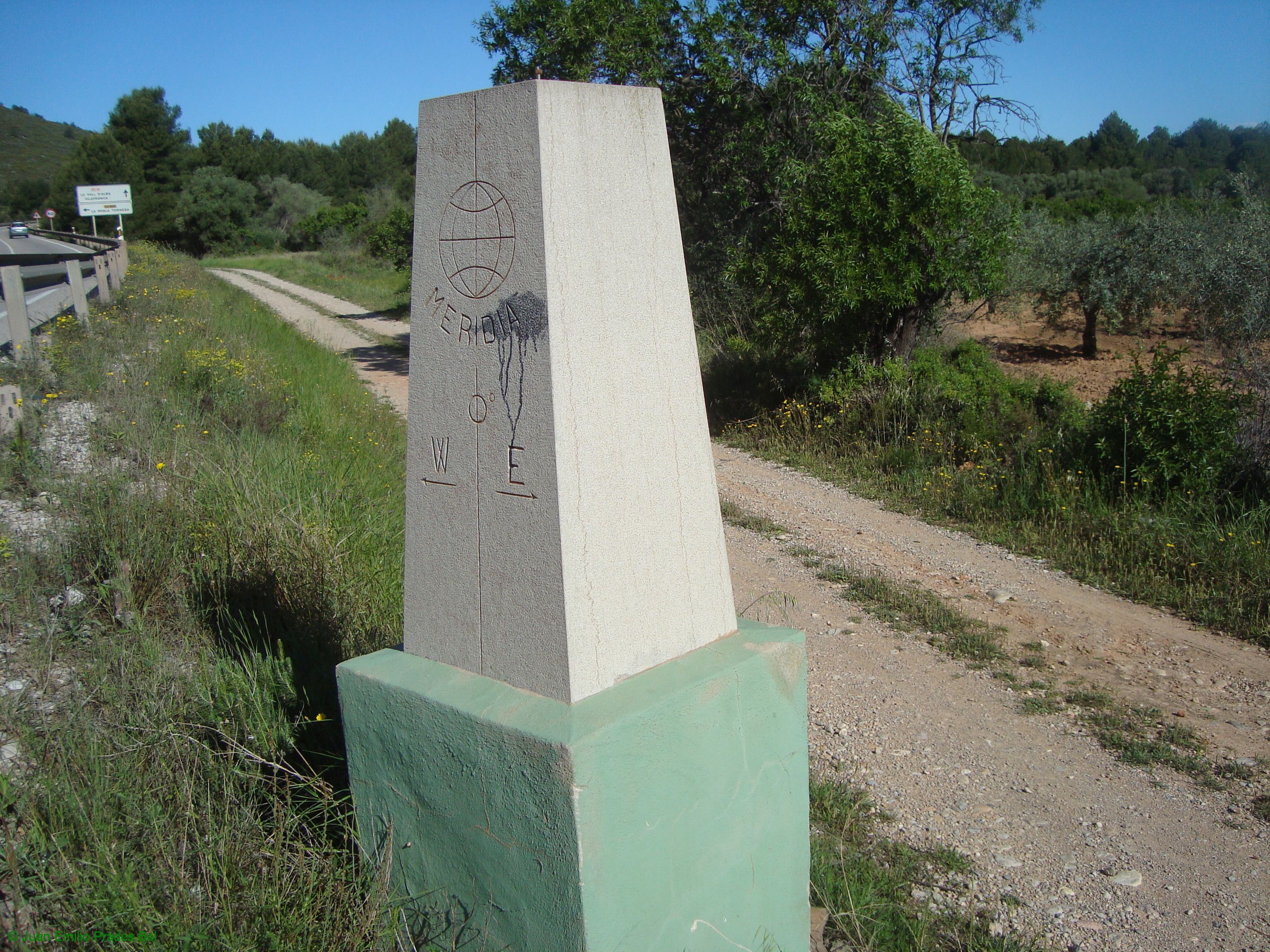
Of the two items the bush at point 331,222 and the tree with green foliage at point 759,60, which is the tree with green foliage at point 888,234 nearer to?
the tree with green foliage at point 759,60

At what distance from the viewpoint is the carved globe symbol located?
2.07m

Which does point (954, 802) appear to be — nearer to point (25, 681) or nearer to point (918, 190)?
point (25, 681)

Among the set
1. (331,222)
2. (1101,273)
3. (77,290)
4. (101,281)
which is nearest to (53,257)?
(101,281)

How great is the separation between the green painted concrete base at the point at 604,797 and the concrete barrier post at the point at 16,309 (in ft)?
23.7

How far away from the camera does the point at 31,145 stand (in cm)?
9425

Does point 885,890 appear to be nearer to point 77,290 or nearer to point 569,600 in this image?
point 569,600

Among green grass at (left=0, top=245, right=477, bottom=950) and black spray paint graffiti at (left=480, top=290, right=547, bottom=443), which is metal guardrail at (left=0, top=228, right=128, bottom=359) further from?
black spray paint graffiti at (left=480, top=290, right=547, bottom=443)

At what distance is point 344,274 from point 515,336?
34.8m

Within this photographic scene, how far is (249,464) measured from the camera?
5.00m

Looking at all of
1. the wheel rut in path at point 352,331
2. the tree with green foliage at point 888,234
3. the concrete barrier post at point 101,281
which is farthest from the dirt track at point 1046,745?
the concrete barrier post at point 101,281

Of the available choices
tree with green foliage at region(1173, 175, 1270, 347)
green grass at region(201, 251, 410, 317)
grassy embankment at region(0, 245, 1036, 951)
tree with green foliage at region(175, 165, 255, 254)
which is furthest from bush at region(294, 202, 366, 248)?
grassy embankment at region(0, 245, 1036, 951)

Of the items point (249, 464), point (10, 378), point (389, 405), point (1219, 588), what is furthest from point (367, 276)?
point (1219, 588)

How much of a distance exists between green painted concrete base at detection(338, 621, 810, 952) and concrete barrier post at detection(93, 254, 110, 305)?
12.9 m

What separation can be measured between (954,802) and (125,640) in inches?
132
